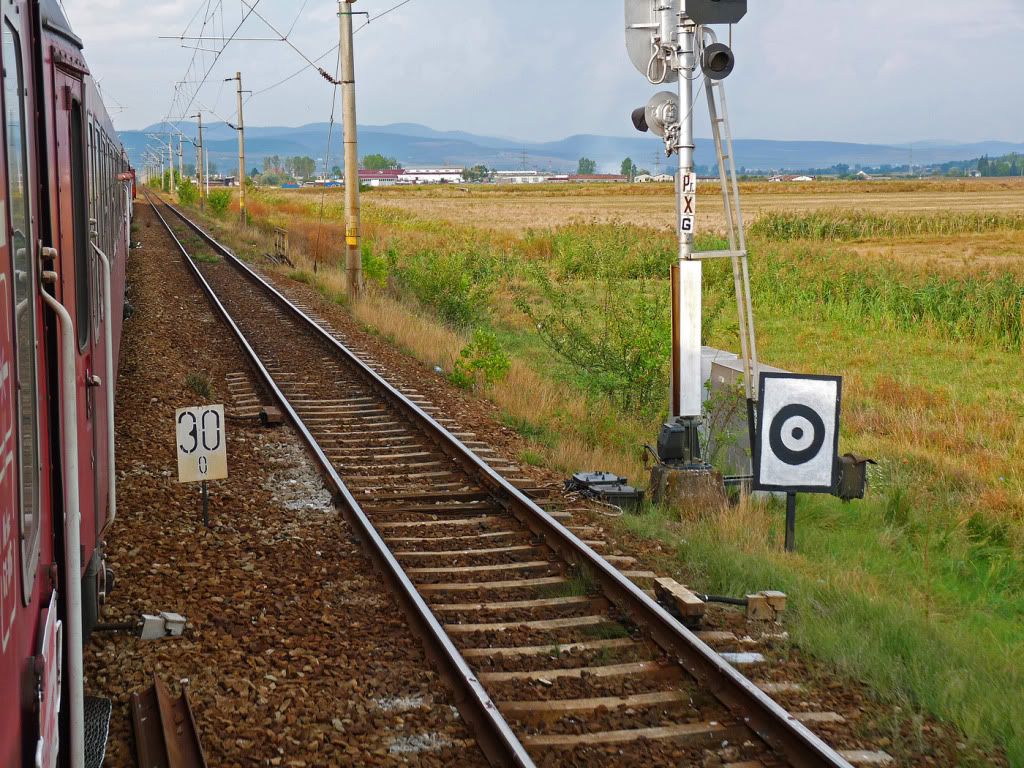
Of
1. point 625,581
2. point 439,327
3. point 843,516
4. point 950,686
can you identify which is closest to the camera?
point 950,686

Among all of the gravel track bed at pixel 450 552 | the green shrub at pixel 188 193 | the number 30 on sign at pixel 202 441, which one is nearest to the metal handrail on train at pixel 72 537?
the gravel track bed at pixel 450 552

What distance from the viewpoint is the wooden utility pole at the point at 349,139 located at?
66.6 ft

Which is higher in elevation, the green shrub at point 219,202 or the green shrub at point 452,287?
the green shrub at point 219,202

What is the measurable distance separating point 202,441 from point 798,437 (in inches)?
172

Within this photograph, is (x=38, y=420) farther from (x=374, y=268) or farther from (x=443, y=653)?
(x=374, y=268)

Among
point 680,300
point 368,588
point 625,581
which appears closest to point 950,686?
point 625,581

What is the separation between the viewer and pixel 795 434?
24.7 feet

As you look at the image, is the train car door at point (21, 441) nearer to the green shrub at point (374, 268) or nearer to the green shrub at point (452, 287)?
the green shrub at point (452, 287)

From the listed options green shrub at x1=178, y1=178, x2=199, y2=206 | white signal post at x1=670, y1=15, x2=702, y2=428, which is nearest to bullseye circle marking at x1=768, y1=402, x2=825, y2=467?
white signal post at x1=670, y1=15, x2=702, y2=428

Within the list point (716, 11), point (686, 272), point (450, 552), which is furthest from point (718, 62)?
point (450, 552)

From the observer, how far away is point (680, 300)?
28.9 ft

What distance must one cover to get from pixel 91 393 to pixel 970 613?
5802 millimetres

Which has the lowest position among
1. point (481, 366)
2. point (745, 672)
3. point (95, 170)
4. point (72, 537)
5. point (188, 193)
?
point (745, 672)

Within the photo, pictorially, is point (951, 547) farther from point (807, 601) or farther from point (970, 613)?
point (807, 601)
